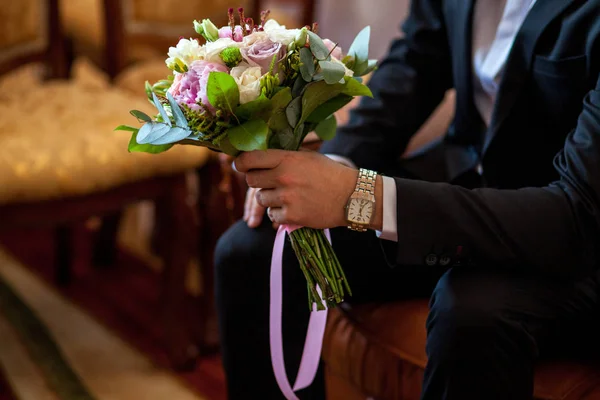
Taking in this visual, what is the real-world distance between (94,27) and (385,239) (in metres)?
1.97

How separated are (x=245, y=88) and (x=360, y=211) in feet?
0.79

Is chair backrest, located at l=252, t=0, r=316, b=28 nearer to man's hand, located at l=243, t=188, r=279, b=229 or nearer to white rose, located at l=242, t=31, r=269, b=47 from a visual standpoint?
man's hand, located at l=243, t=188, r=279, b=229

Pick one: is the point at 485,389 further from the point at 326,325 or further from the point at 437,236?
the point at 326,325

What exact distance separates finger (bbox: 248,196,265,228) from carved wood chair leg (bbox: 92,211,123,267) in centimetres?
122

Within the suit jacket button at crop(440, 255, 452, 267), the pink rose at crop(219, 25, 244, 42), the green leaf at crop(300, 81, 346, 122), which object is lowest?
the suit jacket button at crop(440, 255, 452, 267)

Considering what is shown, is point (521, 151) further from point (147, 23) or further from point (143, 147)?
point (147, 23)

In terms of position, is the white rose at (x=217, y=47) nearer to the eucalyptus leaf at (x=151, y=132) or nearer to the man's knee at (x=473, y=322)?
the eucalyptus leaf at (x=151, y=132)

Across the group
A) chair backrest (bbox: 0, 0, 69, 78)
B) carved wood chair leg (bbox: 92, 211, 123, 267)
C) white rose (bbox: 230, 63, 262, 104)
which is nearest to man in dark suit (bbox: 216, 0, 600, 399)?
white rose (bbox: 230, 63, 262, 104)

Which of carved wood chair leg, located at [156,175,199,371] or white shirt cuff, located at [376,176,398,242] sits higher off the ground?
white shirt cuff, located at [376,176,398,242]

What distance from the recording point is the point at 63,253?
2.28 meters

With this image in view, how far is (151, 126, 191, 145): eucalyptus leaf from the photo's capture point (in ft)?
2.95

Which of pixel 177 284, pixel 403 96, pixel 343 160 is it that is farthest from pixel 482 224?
pixel 177 284

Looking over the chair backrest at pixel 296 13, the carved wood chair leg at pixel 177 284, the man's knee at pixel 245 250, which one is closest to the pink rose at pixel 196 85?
the man's knee at pixel 245 250

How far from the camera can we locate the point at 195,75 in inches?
35.6
